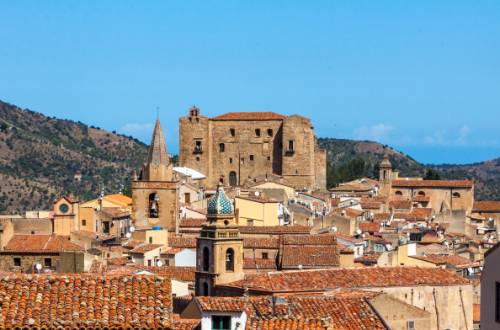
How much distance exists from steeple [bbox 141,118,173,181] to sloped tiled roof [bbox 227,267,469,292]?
67.9 feet

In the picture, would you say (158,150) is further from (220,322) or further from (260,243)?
(220,322)

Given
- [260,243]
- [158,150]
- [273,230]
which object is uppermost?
[158,150]

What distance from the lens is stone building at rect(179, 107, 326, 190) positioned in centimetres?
9288

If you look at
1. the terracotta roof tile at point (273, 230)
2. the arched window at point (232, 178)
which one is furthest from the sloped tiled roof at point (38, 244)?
the arched window at point (232, 178)

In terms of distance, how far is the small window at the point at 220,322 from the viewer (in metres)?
23.5

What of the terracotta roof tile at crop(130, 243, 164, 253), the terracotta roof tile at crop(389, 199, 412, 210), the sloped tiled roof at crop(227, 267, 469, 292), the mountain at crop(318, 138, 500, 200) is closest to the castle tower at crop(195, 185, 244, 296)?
the sloped tiled roof at crop(227, 267, 469, 292)

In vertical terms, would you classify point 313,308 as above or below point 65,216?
below

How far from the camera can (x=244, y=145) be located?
310 feet

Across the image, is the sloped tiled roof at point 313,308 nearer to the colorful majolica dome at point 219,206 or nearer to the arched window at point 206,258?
the arched window at point 206,258

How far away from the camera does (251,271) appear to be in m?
48.6

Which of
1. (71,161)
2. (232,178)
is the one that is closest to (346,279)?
(232,178)

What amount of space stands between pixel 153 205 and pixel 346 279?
22.7 metres

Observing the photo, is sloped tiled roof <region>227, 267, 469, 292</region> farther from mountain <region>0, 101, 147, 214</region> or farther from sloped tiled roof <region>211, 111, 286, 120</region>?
mountain <region>0, 101, 147, 214</region>

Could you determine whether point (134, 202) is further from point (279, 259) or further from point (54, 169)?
point (54, 169)
